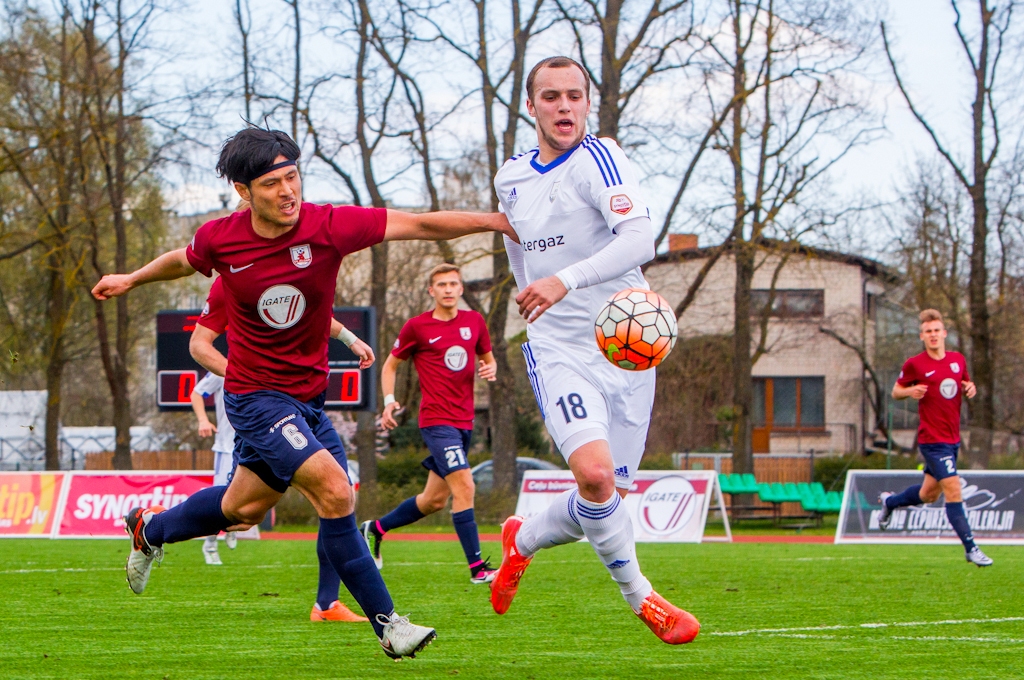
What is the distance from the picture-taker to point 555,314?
5555 mm

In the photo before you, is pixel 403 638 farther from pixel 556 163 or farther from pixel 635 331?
pixel 556 163

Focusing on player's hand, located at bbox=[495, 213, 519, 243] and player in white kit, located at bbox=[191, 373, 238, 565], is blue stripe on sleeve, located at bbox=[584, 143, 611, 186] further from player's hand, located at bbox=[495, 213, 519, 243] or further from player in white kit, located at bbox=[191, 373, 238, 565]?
player in white kit, located at bbox=[191, 373, 238, 565]

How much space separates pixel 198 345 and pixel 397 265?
96.4 ft

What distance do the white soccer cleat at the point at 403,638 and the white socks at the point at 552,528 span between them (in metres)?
1.28

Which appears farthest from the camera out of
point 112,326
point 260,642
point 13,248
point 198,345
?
point 112,326

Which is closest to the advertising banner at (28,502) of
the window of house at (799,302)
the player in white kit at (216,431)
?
the player in white kit at (216,431)

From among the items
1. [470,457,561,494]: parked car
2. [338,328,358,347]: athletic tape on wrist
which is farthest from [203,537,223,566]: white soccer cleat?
[470,457,561,494]: parked car

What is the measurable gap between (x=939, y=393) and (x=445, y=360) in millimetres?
5198

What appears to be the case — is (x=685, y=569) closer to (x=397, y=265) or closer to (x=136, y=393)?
(x=397, y=265)

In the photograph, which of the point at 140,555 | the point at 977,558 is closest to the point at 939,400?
the point at 977,558

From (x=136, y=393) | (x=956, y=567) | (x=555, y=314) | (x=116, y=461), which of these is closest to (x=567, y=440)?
(x=555, y=314)

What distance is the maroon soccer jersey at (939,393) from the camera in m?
11.7

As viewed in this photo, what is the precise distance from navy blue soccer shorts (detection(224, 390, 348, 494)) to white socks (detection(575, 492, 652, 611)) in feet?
3.78

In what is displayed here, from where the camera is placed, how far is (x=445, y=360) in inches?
384
